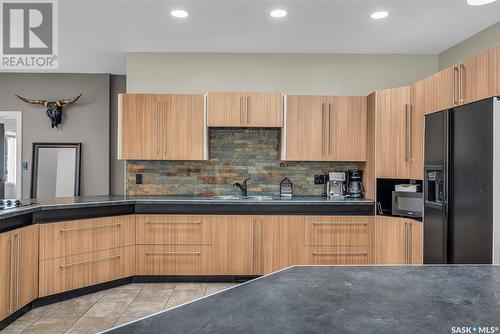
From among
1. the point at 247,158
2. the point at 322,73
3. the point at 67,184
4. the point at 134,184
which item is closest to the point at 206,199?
the point at 247,158

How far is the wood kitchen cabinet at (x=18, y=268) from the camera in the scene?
262 cm

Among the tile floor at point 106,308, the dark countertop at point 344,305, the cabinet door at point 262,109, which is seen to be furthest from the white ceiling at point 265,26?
the tile floor at point 106,308

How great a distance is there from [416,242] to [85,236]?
3.24 meters

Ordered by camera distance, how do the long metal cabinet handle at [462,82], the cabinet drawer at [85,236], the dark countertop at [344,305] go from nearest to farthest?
the dark countertop at [344,305]
the long metal cabinet handle at [462,82]
the cabinet drawer at [85,236]

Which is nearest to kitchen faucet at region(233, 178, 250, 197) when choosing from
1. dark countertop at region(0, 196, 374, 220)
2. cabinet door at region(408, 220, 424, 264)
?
dark countertop at region(0, 196, 374, 220)

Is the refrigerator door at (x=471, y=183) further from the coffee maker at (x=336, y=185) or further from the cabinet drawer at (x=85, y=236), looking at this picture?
the cabinet drawer at (x=85, y=236)

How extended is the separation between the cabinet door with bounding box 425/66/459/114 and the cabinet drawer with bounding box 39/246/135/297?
333 cm

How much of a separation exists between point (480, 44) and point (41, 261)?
4877 mm

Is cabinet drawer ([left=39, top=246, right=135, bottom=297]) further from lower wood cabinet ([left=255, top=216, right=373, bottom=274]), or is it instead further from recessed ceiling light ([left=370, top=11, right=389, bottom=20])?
recessed ceiling light ([left=370, top=11, right=389, bottom=20])

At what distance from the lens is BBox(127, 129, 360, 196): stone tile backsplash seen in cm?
440

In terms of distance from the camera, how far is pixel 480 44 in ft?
12.1

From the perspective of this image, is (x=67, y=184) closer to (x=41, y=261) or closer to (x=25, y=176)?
(x=25, y=176)

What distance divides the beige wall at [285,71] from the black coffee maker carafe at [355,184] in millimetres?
1046

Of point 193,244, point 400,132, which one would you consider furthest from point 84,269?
point 400,132
